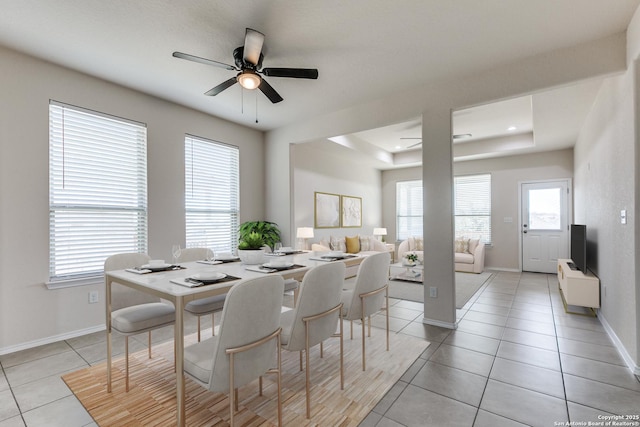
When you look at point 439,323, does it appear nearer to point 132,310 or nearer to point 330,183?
point 132,310

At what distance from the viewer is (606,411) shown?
178cm

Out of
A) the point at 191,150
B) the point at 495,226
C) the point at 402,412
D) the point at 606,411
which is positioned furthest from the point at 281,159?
the point at 495,226

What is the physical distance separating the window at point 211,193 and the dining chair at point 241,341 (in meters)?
2.75

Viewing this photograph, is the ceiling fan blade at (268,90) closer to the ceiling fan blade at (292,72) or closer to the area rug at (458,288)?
the ceiling fan blade at (292,72)

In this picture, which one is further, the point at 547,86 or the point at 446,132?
the point at 446,132

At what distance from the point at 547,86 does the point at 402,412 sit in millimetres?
3103

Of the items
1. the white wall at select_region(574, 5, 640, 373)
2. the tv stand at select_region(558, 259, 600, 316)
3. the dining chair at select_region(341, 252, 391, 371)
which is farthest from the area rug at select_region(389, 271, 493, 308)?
the dining chair at select_region(341, 252, 391, 371)

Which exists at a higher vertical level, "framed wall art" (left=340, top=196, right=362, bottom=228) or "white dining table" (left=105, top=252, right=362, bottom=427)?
"framed wall art" (left=340, top=196, right=362, bottom=228)

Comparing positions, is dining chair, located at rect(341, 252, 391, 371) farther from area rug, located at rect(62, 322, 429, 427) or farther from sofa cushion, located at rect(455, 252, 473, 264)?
sofa cushion, located at rect(455, 252, 473, 264)

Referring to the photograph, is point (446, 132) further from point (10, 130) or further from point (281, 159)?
point (10, 130)

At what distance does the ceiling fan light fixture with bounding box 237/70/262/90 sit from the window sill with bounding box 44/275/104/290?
263 cm

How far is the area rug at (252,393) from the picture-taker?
68.6 inches

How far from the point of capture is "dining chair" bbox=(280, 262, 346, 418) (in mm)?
1707

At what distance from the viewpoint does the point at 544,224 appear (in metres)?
6.31
